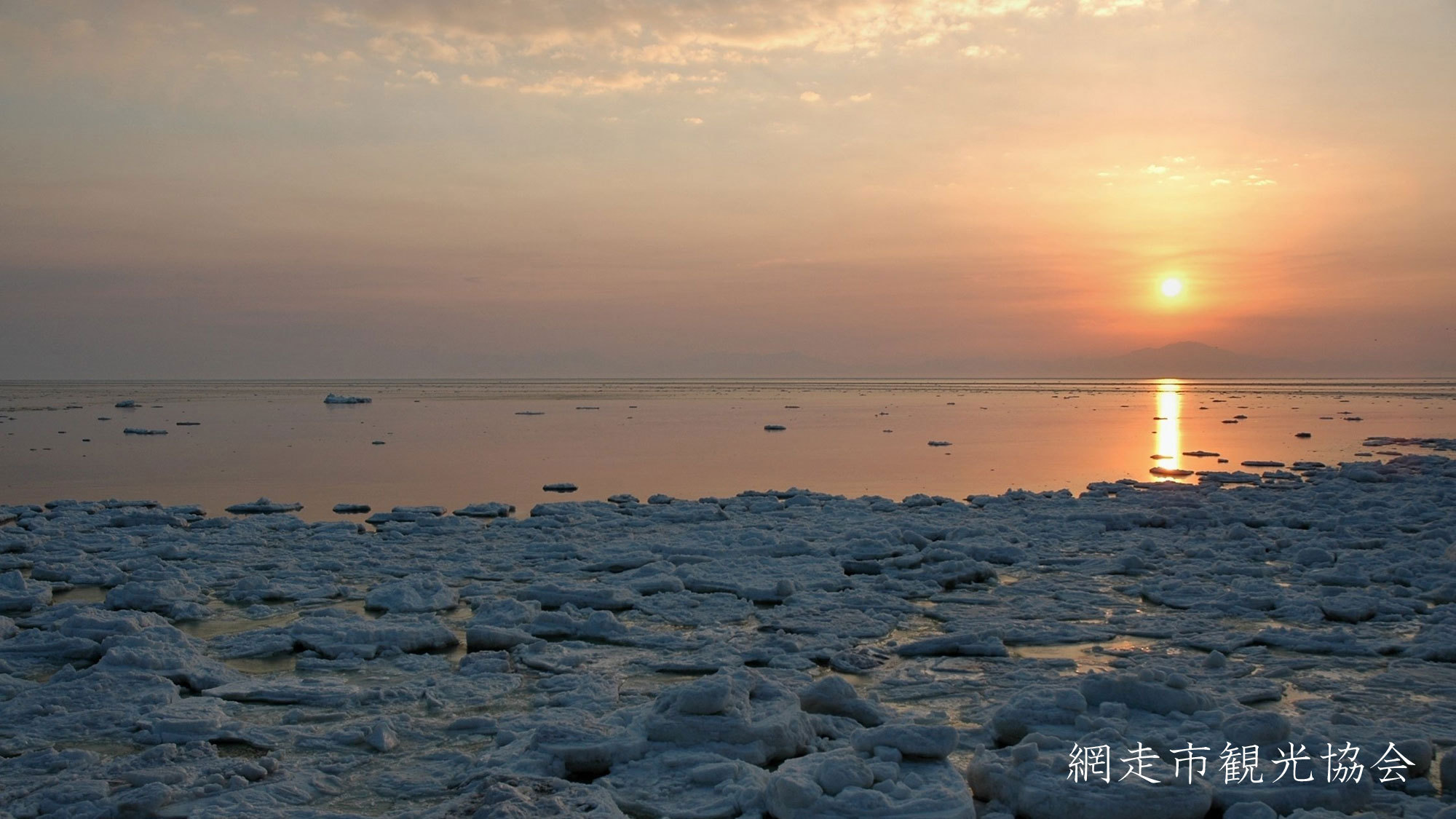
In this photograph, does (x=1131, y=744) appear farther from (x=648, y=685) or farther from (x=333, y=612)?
(x=333, y=612)

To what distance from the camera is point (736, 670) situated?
199 inches

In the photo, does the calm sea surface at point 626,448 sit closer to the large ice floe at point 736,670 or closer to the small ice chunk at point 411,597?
the large ice floe at point 736,670

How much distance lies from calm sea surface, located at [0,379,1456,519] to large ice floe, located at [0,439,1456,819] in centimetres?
512

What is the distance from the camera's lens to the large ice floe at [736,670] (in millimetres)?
3885

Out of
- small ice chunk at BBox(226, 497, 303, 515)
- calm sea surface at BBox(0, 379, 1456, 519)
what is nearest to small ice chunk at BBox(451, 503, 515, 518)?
calm sea surface at BBox(0, 379, 1456, 519)

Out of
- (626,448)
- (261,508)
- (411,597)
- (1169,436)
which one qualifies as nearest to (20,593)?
(411,597)

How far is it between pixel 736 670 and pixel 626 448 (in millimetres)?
18764

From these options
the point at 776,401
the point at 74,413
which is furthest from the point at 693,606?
the point at 776,401

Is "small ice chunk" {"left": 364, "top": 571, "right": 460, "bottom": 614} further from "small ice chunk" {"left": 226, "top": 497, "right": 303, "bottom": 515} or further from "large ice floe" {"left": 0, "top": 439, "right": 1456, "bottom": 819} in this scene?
"small ice chunk" {"left": 226, "top": 497, "right": 303, "bottom": 515}

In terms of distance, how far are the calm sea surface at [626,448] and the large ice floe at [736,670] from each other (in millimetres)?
5123

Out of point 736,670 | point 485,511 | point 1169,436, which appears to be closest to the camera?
point 736,670

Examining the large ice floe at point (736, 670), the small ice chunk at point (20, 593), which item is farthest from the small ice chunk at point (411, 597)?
the small ice chunk at point (20, 593)

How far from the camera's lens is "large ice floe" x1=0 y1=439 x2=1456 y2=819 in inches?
153

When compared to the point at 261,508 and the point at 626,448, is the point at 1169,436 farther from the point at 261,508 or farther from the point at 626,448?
the point at 261,508
